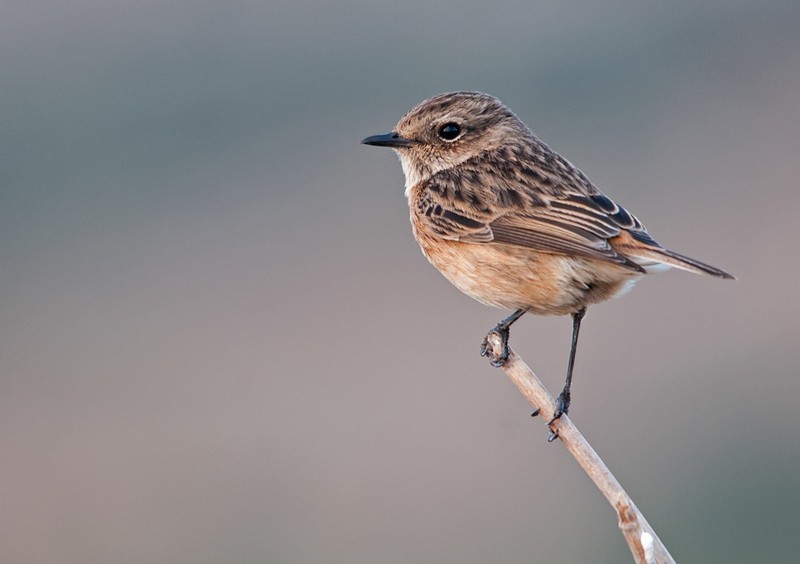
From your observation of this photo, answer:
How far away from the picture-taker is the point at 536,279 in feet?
21.4

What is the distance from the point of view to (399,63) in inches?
909

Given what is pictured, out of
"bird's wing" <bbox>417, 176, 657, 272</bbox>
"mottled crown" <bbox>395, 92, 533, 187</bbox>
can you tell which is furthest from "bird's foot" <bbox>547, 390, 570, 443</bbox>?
"mottled crown" <bbox>395, 92, 533, 187</bbox>

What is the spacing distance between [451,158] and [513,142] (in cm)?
40

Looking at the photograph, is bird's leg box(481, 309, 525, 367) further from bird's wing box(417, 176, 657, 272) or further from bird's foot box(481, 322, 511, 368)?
bird's wing box(417, 176, 657, 272)

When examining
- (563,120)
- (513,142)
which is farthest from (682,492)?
(563,120)

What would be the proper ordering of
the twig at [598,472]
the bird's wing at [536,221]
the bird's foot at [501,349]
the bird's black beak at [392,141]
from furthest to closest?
the bird's black beak at [392,141]
the bird's wing at [536,221]
the bird's foot at [501,349]
the twig at [598,472]

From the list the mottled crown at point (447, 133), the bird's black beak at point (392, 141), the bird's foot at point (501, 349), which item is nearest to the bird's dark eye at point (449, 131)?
the mottled crown at point (447, 133)

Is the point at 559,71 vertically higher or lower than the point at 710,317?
higher

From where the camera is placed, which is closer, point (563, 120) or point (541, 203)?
point (541, 203)

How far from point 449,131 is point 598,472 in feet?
10.6

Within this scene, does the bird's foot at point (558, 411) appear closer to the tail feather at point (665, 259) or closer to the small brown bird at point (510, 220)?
the small brown bird at point (510, 220)

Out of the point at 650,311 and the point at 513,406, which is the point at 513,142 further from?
the point at 650,311

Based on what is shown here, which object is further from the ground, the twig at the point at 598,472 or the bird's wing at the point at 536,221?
the bird's wing at the point at 536,221

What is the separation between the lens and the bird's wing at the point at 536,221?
645 cm
